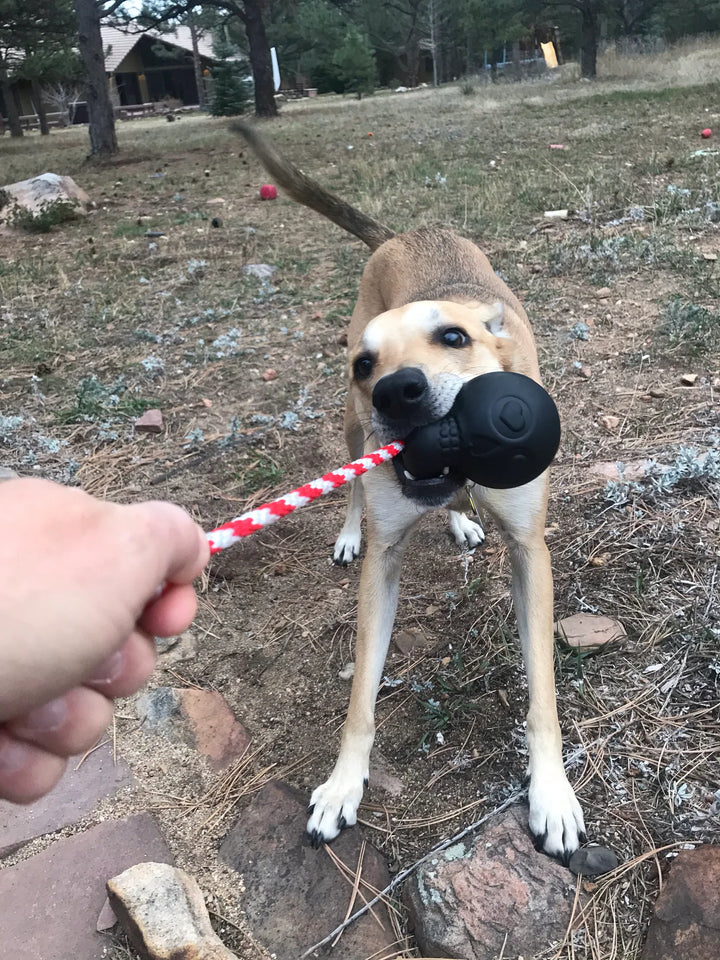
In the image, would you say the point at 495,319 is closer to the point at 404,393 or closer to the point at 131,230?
the point at 404,393

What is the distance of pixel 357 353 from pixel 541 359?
2.43m

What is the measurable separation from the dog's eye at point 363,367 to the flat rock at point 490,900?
160 centimetres

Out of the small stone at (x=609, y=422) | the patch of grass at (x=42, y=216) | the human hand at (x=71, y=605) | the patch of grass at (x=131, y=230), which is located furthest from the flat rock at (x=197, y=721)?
the patch of grass at (x=42, y=216)

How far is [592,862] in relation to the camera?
197 cm

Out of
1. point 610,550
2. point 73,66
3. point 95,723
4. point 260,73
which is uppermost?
point 73,66

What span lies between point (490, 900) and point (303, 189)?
3.55 m

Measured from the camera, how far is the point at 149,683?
2879 millimetres

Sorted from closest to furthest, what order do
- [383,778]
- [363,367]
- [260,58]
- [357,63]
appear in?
1. [383,778]
2. [363,367]
3. [260,58]
4. [357,63]

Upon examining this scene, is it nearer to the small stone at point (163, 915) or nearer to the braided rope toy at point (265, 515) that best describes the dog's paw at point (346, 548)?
the small stone at point (163, 915)

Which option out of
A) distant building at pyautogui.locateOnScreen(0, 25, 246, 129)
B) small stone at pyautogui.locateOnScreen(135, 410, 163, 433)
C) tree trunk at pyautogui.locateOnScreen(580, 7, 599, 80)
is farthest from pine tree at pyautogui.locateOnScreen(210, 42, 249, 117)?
small stone at pyautogui.locateOnScreen(135, 410, 163, 433)

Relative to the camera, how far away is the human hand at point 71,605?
0.79 metres

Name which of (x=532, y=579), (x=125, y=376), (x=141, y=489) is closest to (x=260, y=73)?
(x=125, y=376)

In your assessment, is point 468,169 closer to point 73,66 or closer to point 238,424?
point 238,424

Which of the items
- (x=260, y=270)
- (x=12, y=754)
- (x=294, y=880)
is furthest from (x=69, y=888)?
(x=260, y=270)
